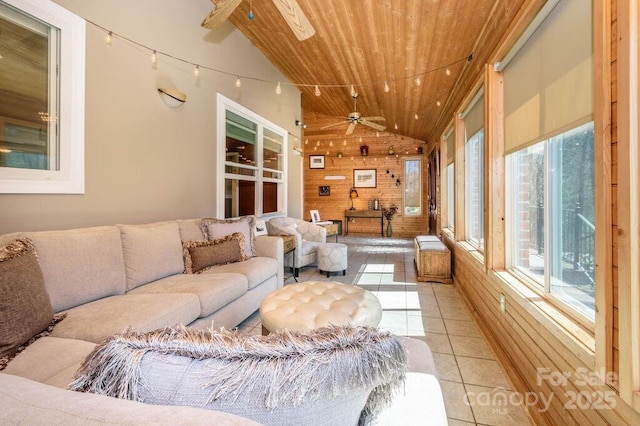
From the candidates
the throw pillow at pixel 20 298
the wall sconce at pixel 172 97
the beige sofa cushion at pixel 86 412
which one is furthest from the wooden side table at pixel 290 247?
the beige sofa cushion at pixel 86 412

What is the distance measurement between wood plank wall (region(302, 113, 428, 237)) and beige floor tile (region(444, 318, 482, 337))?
6456 millimetres

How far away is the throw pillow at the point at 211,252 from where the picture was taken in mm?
2693

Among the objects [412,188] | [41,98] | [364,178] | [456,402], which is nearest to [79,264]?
[41,98]

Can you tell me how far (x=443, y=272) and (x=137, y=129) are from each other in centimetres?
394

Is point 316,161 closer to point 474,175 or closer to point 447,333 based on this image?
point 474,175

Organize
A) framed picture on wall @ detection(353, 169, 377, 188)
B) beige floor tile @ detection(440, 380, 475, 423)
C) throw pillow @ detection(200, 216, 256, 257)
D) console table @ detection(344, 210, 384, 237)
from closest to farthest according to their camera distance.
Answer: beige floor tile @ detection(440, 380, 475, 423) → throw pillow @ detection(200, 216, 256, 257) → console table @ detection(344, 210, 384, 237) → framed picture on wall @ detection(353, 169, 377, 188)

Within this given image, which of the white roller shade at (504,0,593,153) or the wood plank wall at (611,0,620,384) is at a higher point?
the white roller shade at (504,0,593,153)

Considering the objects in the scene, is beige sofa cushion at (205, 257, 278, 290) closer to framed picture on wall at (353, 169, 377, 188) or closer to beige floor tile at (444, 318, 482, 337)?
beige floor tile at (444, 318, 482, 337)

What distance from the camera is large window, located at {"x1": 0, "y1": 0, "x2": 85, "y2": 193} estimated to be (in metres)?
1.89

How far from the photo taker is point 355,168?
9.59 meters

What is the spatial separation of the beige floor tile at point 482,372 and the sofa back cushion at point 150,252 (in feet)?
7.73

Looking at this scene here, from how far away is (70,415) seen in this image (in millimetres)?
408

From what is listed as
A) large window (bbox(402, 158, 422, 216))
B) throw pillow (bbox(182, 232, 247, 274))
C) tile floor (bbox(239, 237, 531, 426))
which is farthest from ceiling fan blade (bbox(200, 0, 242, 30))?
A: large window (bbox(402, 158, 422, 216))

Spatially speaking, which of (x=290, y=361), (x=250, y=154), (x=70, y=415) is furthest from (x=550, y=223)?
(x=250, y=154)
